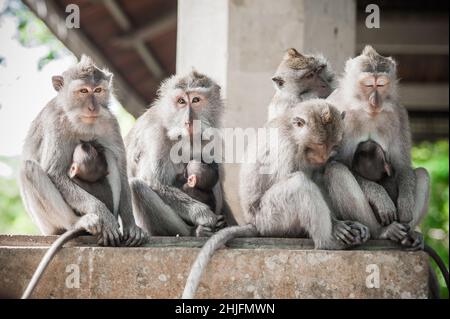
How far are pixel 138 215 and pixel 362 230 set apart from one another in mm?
2264

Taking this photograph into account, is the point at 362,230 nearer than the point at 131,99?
Yes

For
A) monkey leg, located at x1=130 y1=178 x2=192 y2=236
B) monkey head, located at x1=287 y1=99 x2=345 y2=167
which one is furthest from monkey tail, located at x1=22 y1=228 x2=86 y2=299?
monkey head, located at x1=287 y1=99 x2=345 y2=167

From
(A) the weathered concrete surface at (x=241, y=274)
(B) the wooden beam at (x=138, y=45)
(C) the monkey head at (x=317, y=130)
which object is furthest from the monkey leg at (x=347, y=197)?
(B) the wooden beam at (x=138, y=45)

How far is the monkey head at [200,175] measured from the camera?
837cm

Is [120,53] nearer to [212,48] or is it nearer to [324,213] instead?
[212,48]

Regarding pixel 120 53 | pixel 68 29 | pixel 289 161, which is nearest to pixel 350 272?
pixel 289 161

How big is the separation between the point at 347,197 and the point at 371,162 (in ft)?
1.60

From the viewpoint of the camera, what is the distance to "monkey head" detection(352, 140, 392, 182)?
799 cm

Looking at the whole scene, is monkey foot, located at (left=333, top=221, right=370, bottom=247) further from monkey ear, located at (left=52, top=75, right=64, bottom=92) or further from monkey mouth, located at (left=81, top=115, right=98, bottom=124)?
monkey ear, located at (left=52, top=75, right=64, bottom=92)

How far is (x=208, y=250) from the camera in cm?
710

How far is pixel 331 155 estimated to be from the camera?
26.1 ft

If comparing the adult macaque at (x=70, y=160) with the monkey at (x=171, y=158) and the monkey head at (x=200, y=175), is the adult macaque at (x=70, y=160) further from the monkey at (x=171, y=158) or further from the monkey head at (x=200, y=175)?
the monkey head at (x=200, y=175)

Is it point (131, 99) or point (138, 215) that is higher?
point (131, 99)
